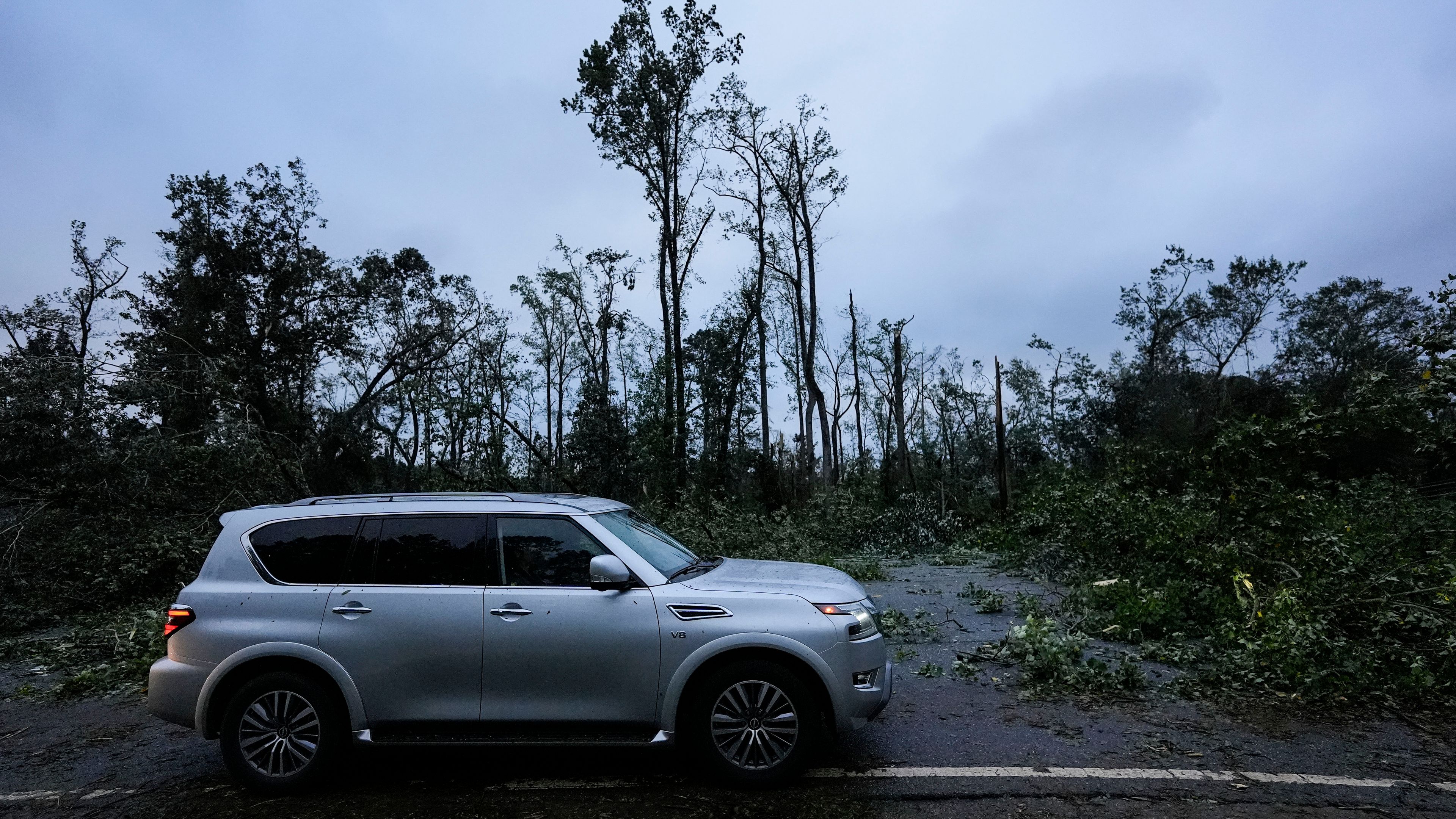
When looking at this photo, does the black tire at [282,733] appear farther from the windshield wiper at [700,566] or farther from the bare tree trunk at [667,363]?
the bare tree trunk at [667,363]

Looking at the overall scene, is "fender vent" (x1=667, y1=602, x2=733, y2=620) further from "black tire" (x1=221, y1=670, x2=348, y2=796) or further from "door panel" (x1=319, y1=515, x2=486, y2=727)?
"black tire" (x1=221, y1=670, x2=348, y2=796)

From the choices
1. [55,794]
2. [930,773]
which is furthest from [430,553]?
[930,773]

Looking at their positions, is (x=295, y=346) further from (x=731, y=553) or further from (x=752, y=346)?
(x=731, y=553)

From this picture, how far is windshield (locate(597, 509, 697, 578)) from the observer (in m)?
5.13

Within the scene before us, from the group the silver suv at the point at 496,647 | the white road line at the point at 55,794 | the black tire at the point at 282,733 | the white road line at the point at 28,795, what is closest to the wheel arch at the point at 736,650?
the silver suv at the point at 496,647

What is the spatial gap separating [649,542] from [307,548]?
2.06m

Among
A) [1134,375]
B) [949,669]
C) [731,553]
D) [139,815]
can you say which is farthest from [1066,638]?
[1134,375]

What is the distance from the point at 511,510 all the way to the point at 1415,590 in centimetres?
752

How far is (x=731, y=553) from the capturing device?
15.9 meters

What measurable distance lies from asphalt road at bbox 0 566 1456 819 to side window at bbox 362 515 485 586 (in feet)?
4.04

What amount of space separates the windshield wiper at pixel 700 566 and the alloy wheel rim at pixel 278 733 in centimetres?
219

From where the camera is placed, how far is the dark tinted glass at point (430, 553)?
4.94 meters

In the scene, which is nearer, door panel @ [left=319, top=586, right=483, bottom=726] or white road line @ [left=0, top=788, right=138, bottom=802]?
door panel @ [left=319, top=586, right=483, bottom=726]

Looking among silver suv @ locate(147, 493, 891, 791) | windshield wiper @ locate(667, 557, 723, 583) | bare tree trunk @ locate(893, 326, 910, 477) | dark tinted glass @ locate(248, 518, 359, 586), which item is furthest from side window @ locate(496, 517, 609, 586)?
bare tree trunk @ locate(893, 326, 910, 477)
